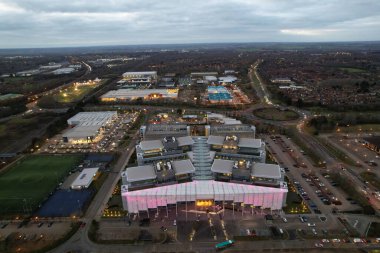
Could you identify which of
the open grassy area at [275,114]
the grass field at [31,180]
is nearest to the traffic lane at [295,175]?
the open grassy area at [275,114]

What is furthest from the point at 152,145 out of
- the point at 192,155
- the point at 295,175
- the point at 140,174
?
the point at 295,175

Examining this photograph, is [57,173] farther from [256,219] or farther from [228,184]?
[256,219]

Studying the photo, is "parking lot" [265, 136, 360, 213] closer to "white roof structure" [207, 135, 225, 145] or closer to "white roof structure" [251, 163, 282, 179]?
"white roof structure" [251, 163, 282, 179]

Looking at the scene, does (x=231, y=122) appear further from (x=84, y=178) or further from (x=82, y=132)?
(x=84, y=178)

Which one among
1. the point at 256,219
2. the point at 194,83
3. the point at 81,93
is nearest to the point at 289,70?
the point at 194,83

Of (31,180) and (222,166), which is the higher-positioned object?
(222,166)

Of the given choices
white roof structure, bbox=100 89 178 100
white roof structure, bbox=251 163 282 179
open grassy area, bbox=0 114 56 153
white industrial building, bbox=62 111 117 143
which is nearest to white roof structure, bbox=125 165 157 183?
white roof structure, bbox=251 163 282 179
